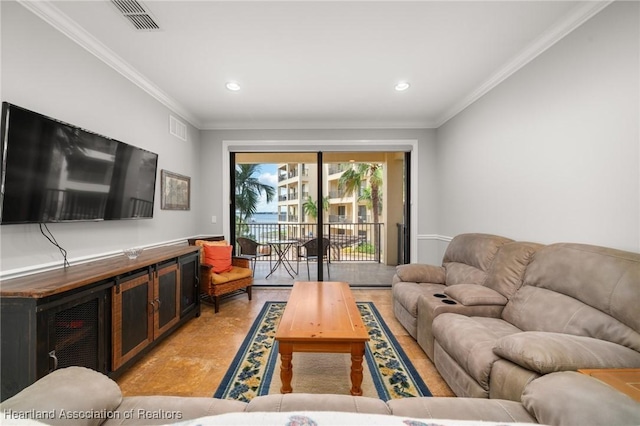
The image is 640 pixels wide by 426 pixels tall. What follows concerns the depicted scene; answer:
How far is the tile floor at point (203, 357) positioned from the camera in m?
1.92

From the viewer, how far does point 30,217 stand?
5.46 feet

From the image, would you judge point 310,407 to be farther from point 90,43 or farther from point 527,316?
point 90,43

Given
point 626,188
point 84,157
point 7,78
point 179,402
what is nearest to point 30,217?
point 84,157

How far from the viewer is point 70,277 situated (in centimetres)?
168

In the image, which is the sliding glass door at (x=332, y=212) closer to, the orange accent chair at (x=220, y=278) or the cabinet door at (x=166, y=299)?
the orange accent chair at (x=220, y=278)

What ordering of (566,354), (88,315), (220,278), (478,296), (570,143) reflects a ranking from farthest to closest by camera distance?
1. (220,278)
2. (478,296)
3. (570,143)
4. (88,315)
5. (566,354)

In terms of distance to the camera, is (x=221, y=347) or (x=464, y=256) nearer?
(x=221, y=347)

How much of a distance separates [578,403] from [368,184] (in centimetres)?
603

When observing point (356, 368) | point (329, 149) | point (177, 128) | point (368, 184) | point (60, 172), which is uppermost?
point (177, 128)

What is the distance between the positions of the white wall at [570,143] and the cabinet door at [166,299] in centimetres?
353

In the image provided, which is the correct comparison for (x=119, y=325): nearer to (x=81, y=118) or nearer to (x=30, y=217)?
(x=30, y=217)

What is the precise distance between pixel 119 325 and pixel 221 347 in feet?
2.99

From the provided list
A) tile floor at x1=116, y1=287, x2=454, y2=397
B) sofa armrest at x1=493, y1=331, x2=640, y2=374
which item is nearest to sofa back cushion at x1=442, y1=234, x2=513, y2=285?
tile floor at x1=116, y1=287, x2=454, y2=397

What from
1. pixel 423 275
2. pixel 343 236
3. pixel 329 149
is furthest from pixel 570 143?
pixel 343 236
